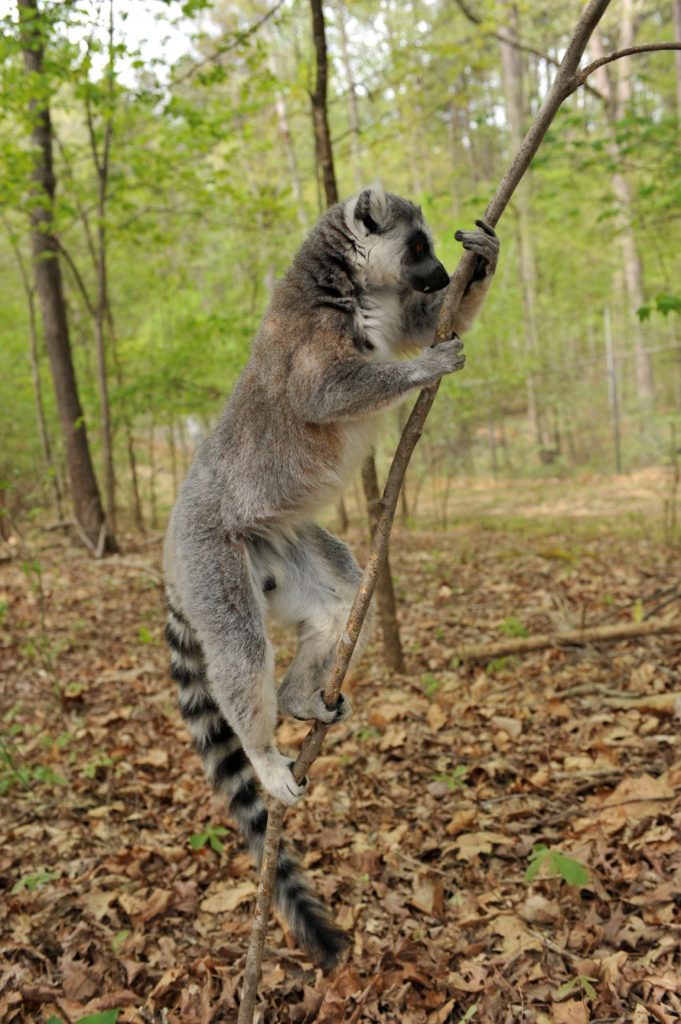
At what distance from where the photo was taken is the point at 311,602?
3.72m

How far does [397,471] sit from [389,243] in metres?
1.54

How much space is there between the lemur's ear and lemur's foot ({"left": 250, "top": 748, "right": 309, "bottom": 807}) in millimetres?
2646

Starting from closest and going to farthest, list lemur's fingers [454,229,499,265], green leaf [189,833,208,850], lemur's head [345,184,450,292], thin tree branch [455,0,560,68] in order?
lemur's fingers [454,229,499,265]
lemur's head [345,184,450,292]
green leaf [189,833,208,850]
thin tree branch [455,0,560,68]

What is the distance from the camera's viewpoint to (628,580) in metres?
8.63

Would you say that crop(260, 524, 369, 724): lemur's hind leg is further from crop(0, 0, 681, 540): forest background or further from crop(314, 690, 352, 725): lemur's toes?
crop(0, 0, 681, 540): forest background

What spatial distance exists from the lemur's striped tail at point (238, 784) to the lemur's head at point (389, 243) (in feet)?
6.71

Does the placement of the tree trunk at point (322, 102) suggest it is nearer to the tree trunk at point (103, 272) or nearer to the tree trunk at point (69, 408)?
the tree trunk at point (103, 272)

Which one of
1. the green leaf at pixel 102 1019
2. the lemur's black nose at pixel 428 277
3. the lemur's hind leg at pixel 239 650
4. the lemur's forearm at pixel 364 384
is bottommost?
the green leaf at pixel 102 1019

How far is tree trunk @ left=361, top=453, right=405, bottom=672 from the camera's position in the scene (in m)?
6.24

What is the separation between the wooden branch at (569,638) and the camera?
20.7 feet

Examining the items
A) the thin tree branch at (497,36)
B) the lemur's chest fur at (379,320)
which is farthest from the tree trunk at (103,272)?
the lemur's chest fur at (379,320)

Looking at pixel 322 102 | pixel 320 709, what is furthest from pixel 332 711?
pixel 322 102

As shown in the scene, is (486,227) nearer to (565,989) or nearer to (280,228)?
(565,989)

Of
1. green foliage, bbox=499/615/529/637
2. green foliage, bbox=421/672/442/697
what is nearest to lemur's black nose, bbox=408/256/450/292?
green foliage, bbox=421/672/442/697
